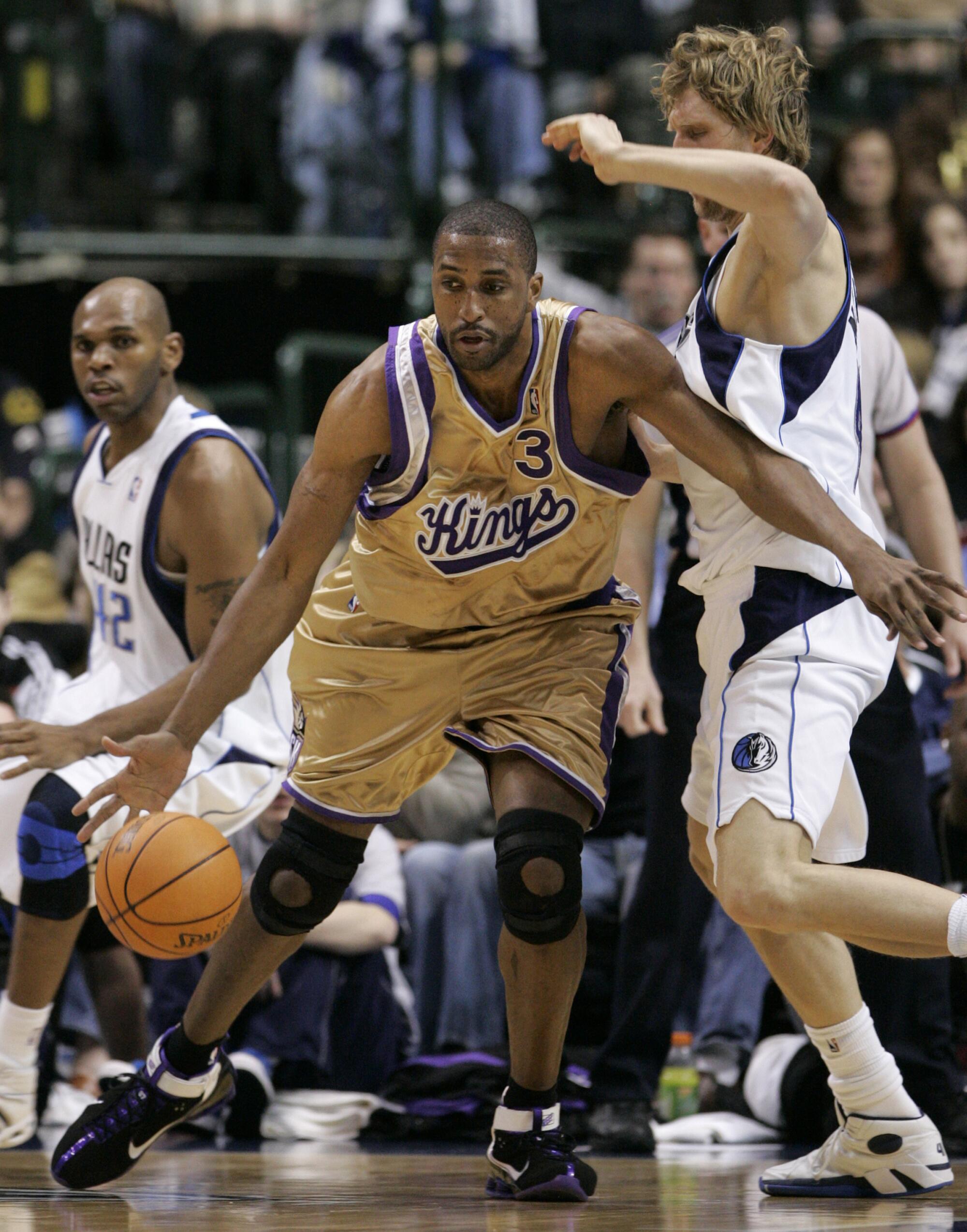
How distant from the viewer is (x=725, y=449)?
11.3ft

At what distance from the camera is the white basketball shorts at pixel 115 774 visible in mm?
4320

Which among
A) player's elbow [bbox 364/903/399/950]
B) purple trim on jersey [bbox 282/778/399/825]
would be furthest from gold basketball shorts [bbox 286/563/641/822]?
player's elbow [bbox 364/903/399/950]

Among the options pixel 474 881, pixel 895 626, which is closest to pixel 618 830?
pixel 474 881

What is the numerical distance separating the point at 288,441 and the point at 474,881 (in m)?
2.74

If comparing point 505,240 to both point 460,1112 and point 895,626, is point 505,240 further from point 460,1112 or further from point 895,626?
point 460,1112

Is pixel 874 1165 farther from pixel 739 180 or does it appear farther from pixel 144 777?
pixel 739 180

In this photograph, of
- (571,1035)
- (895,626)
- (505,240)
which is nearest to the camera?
(895,626)

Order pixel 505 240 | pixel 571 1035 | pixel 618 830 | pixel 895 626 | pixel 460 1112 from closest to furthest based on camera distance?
pixel 895 626 < pixel 505 240 < pixel 460 1112 < pixel 571 1035 < pixel 618 830

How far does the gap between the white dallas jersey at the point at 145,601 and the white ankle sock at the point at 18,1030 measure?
0.75 meters

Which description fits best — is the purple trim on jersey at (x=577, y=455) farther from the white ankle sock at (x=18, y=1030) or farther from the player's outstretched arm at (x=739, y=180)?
the white ankle sock at (x=18, y=1030)

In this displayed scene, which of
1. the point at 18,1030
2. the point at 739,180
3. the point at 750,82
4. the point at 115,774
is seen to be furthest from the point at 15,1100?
the point at 750,82

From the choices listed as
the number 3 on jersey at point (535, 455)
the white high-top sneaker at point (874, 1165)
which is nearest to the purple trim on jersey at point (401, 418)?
the number 3 on jersey at point (535, 455)

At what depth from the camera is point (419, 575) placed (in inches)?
147

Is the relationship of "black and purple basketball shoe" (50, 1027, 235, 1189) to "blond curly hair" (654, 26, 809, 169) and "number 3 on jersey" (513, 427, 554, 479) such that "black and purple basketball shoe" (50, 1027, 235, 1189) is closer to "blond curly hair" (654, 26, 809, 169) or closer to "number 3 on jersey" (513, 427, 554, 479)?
"number 3 on jersey" (513, 427, 554, 479)
